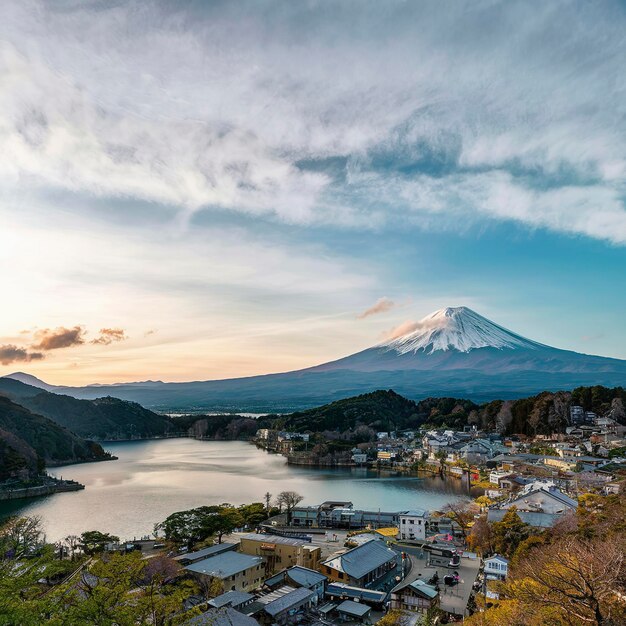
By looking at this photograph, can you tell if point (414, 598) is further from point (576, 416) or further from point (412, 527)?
point (576, 416)

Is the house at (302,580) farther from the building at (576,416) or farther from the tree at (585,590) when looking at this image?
the building at (576,416)

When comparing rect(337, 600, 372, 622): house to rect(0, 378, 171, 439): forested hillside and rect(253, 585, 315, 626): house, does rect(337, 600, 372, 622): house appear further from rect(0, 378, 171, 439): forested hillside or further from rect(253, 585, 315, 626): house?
rect(0, 378, 171, 439): forested hillside

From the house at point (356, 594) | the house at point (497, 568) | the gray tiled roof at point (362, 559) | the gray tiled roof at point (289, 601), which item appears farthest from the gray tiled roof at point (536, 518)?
the gray tiled roof at point (289, 601)

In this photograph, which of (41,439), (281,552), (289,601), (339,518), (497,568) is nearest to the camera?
(289,601)

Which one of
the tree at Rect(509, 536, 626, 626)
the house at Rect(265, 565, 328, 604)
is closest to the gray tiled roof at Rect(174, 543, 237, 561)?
the house at Rect(265, 565, 328, 604)

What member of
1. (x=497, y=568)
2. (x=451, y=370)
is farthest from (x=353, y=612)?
(x=451, y=370)
